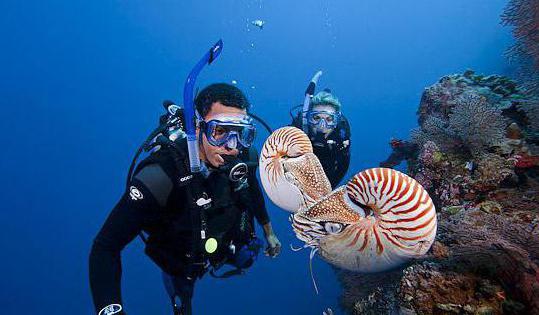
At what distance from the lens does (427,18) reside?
6831 cm

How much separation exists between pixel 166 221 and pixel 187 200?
1.50 feet

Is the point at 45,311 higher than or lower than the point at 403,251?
higher

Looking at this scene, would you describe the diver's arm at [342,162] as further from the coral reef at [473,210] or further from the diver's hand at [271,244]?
the diver's hand at [271,244]

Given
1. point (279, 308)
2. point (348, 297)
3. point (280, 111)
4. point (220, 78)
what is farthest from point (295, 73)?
point (348, 297)

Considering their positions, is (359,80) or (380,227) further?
(359,80)

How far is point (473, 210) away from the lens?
325cm

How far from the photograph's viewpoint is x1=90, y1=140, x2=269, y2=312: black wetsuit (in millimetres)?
2795

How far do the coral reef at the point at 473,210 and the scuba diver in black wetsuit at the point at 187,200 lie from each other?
5.85 feet

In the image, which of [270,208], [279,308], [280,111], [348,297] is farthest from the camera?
[280,111]

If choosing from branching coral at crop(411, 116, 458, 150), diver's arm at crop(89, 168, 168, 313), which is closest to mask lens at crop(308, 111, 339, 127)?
branching coral at crop(411, 116, 458, 150)

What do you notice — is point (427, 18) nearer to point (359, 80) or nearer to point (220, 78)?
point (359, 80)

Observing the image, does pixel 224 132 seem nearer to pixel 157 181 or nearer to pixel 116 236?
pixel 157 181

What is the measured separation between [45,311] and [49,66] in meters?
38.2

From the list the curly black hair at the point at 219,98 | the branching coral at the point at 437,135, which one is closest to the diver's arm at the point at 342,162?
the branching coral at the point at 437,135
